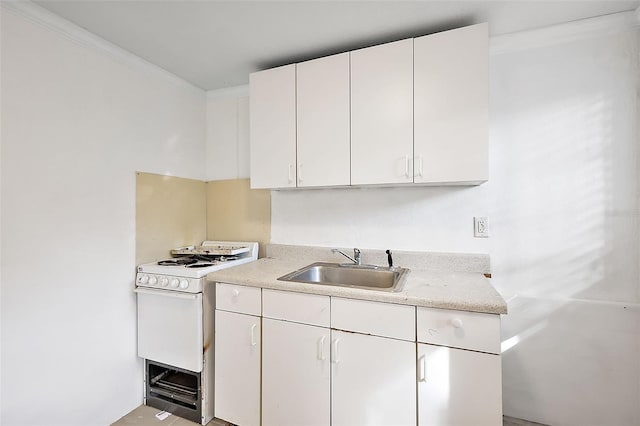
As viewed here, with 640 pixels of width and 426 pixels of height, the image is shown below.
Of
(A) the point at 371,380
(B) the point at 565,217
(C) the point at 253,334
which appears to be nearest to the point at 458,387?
(A) the point at 371,380

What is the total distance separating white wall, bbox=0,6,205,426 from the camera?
1378 mm

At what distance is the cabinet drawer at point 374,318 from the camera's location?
1.33m

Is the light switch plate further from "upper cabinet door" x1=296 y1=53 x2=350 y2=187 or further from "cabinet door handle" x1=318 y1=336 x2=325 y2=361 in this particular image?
"cabinet door handle" x1=318 y1=336 x2=325 y2=361

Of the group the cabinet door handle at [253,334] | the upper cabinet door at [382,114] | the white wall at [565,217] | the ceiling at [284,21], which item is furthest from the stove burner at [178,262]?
the white wall at [565,217]

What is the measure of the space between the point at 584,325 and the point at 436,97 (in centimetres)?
145

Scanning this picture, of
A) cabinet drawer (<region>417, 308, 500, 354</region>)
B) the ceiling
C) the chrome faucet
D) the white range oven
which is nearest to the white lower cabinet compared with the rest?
cabinet drawer (<region>417, 308, 500, 354</region>)

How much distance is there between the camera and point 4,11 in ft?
4.40

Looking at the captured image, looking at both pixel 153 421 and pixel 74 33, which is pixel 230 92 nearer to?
pixel 74 33

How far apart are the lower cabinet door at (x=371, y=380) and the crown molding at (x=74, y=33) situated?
203cm

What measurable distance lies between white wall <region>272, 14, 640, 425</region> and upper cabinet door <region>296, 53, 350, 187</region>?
0.71 meters

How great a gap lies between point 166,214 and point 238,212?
521 mm

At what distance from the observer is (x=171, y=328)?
1812mm

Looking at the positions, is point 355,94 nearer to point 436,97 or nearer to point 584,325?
point 436,97

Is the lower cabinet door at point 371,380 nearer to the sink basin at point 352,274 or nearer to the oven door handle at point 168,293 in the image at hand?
the sink basin at point 352,274
